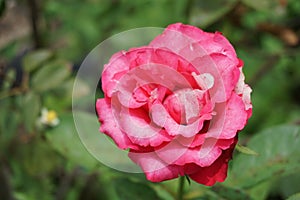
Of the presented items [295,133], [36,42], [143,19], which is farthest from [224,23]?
[295,133]

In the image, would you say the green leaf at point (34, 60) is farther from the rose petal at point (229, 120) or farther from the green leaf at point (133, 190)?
the rose petal at point (229, 120)

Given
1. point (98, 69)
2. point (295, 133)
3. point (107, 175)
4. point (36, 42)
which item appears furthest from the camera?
point (98, 69)

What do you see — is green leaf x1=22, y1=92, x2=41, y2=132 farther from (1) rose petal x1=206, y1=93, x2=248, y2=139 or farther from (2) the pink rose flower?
(1) rose petal x1=206, y1=93, x2=248, y2=139

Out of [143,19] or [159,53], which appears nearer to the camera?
[159,53]

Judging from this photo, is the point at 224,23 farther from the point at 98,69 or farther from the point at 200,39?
the point at 200,39

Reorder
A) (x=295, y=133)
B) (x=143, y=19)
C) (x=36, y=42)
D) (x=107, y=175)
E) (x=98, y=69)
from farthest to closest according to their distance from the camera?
(x=143, y=19)
(x=98, y=69)
(x=36, y=42)
(x=107, y=175)
(x=295, y=133)


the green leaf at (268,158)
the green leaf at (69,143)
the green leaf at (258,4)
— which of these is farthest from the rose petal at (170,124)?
the green leaf at (258,4)

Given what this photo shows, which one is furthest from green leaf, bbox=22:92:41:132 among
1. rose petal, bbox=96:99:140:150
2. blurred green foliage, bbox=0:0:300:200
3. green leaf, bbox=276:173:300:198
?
green leaf, bbox=276:173:300:198

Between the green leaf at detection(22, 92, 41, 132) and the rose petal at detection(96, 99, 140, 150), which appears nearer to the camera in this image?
the rose petal at detection(96, 99, 140, 150)
